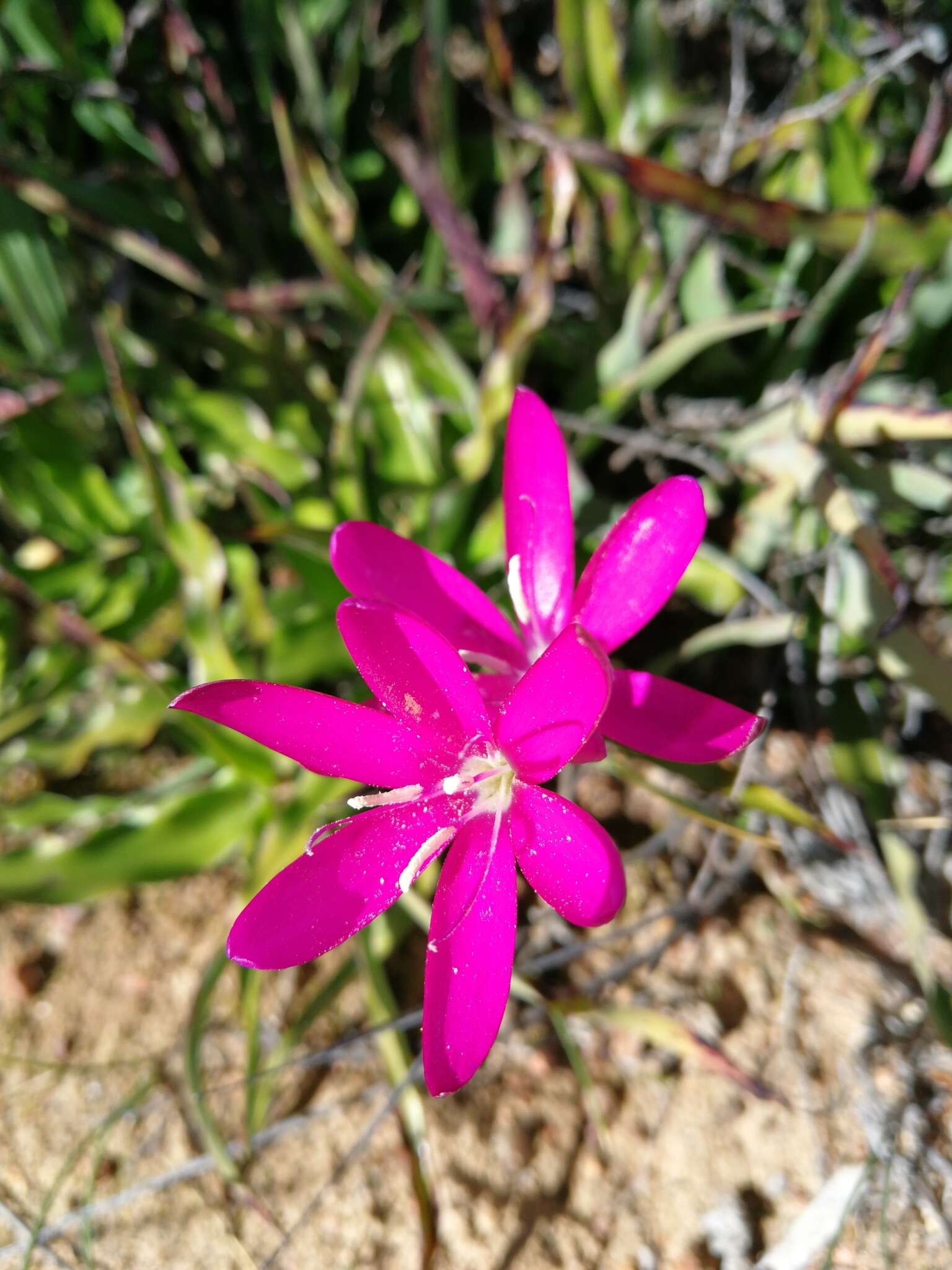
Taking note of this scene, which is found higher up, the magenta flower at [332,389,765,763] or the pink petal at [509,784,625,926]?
the magenta flower at [332,389,765,763]

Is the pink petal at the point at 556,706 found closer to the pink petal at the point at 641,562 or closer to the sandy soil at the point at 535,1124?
the pink petal at the point at 641,562

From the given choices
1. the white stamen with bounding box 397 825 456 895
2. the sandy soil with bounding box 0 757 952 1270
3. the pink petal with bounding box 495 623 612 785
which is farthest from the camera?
the sandy soil with bounding box 0 757 952 1270

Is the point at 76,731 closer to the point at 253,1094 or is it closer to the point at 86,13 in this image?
the point at 253,1094

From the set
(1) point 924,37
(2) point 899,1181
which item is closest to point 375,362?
(1) point 924,37

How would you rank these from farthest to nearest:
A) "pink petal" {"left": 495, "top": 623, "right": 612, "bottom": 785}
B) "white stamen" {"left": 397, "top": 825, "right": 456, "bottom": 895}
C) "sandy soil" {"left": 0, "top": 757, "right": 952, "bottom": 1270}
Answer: "sandy soil" {"left": 0, "top": 757, "right": 952, "bottom": 1270} < "white stamen" {"left": 397, "top": 825, "right": 456, "bottom": 895} < "pink petal" {"left": 495, "top": 623, "right": 612, "bottom": 785}

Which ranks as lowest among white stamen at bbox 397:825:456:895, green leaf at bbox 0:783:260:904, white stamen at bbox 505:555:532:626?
green leaf at bbox 0:783:260:904

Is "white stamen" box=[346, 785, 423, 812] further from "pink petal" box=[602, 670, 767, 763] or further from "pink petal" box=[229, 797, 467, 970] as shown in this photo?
"pink petal" box=[602, 670, 767, 763]

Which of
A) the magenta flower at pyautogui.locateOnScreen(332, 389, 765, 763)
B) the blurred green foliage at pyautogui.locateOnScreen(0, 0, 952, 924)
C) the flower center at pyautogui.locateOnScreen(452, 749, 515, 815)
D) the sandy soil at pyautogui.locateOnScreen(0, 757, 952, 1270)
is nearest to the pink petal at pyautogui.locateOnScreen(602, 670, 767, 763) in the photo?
the magenta flower at pyautogui.locateOnScreen(332, 389, 765, 763)
